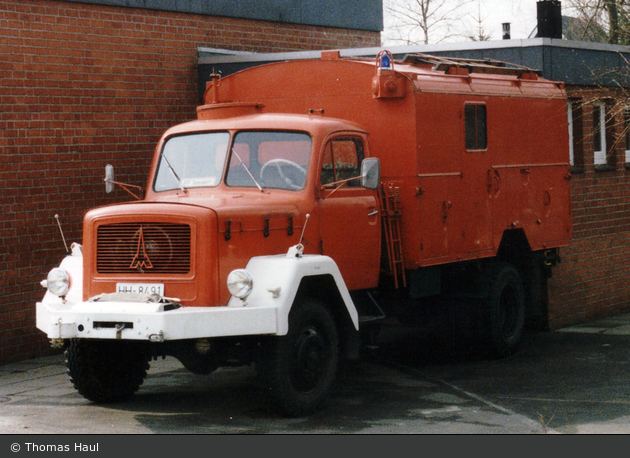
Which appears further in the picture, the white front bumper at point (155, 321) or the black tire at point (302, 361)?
the black tire at point (302, 361)

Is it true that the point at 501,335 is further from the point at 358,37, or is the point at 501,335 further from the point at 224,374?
the point at 358,37

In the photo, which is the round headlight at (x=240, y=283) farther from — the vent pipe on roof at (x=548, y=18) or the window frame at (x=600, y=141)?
the vent pipe on roof at (x=548, y=18)

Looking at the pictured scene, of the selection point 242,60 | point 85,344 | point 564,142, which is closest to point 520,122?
point 564,142

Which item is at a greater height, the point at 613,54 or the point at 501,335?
the point at 613,54

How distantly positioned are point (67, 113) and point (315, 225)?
14.7 feet

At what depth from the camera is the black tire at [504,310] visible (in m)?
12.2

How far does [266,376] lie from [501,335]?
4.42 meters

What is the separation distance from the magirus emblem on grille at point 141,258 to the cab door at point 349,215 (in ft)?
5.33

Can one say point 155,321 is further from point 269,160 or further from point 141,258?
point 269,160

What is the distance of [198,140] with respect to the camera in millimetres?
10156

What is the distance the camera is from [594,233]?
52.4ft

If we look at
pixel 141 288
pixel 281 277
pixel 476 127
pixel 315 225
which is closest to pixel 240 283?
pixel 281 277

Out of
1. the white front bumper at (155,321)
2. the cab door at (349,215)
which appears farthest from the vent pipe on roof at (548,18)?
the white front bumper at (155,321)

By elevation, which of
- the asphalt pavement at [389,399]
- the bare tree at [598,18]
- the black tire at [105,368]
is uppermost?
the bare tree at [598,18]
